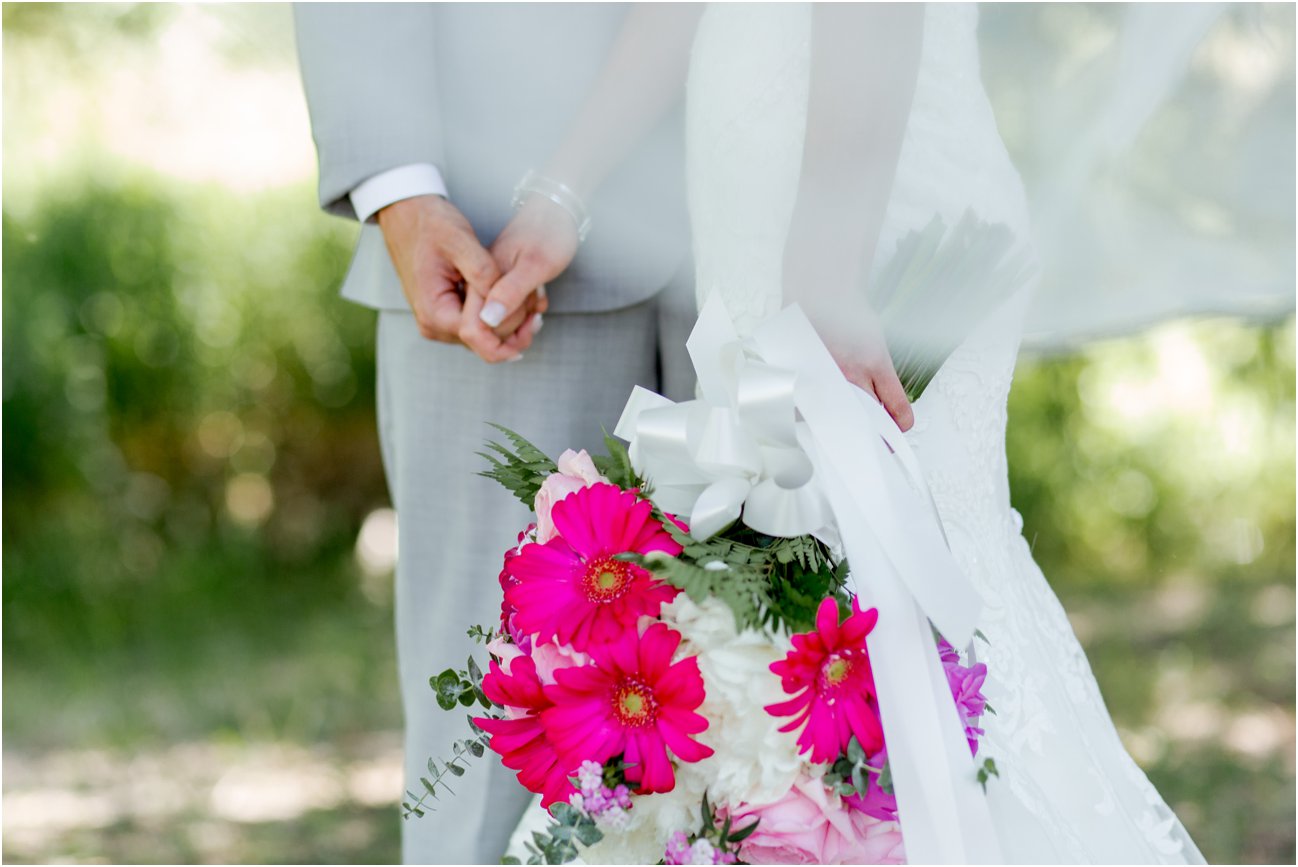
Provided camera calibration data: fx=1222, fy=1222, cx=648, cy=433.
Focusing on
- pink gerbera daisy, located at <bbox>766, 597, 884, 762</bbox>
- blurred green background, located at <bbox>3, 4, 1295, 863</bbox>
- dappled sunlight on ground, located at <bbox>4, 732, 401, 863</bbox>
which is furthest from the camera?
blurred green background, located at <bbox>3, 4, 1295, 863</bbox>

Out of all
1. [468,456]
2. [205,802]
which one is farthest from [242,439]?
[468,456]

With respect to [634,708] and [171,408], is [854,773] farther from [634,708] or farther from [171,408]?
[171,408]

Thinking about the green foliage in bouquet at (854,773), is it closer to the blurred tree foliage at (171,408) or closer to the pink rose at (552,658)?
the pink rose at (552,658)

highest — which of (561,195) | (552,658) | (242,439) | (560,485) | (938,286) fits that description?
(242,439)

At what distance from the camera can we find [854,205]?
0.88m

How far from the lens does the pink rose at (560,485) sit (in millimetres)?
826

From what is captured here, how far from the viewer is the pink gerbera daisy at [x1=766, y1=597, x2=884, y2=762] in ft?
2.34

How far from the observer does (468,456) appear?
4.68 ft

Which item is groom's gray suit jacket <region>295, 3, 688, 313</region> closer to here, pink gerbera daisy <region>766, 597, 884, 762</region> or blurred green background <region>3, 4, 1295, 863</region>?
pink gerbera daisy <region>766, 597, 884, 762</region>

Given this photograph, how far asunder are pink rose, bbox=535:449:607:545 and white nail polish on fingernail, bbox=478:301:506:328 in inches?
16.6

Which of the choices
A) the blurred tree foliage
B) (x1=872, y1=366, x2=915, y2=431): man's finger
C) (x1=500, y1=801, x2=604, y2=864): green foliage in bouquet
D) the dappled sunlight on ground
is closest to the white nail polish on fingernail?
(x1=872, y1=366, x2=915, y2=431): man's finger

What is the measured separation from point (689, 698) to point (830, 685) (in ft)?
0.28

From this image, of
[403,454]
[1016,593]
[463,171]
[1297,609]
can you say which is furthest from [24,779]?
[1297,609]

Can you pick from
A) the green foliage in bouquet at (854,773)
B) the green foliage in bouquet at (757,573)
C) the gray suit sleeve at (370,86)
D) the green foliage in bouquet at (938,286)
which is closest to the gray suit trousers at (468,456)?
the gray suit sleeve at (370,86)
